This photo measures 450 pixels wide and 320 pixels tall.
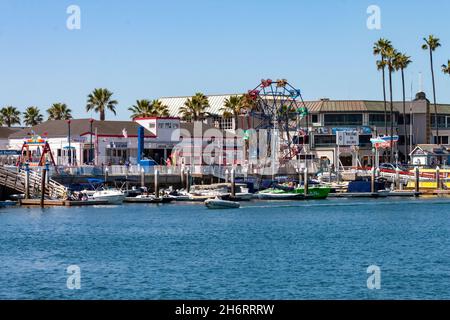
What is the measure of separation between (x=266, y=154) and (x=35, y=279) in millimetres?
84247

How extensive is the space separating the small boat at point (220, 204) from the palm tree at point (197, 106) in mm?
62700

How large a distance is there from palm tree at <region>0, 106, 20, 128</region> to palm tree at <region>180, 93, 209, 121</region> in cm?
3199

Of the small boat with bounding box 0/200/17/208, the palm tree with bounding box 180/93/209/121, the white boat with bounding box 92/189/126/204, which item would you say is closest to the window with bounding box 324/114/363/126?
the palm tree with bounding box 180/93/209/121

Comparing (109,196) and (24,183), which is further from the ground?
(24,183)

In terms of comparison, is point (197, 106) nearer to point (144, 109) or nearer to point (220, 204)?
point (144, 109)

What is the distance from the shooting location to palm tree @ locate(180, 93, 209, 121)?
14800 cm

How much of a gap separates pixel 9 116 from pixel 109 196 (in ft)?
256

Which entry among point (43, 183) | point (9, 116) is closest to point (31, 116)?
point (9, 116)

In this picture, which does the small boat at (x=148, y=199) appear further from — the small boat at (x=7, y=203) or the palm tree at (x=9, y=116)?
the palm tree at (x=9, y=116)

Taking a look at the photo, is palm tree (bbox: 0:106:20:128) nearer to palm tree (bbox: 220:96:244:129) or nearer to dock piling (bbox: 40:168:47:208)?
palm tree (bbox: 220:96:244:129)

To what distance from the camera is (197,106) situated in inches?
5846
